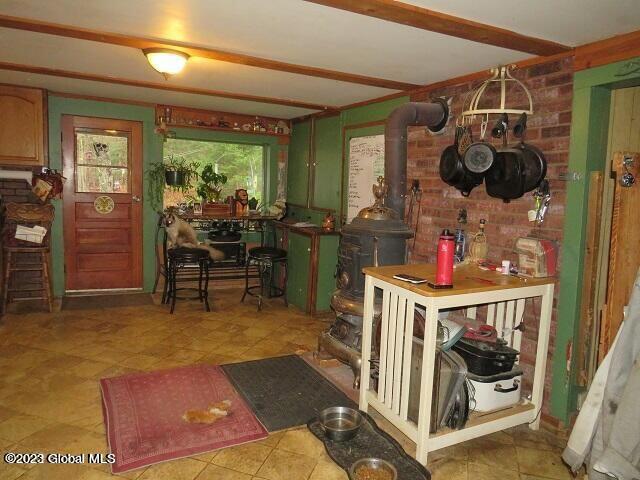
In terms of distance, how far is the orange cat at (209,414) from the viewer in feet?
8.07

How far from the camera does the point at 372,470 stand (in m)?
2.02

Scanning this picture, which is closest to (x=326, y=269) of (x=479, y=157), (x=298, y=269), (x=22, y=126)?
(x=298, y=269)

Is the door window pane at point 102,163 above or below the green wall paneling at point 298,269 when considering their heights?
above

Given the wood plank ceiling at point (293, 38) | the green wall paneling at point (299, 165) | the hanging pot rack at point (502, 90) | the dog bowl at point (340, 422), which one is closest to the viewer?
the wood plank ceiling at point (293, 38)

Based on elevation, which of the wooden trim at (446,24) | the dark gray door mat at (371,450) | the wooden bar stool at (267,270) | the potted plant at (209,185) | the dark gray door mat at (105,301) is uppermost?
the wooden trim at (446,24)

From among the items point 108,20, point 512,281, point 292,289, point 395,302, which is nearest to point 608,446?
point 512,281

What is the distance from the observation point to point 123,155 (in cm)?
500

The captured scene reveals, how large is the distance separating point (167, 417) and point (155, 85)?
2.80 metres

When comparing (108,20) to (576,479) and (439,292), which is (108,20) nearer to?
(439,292)

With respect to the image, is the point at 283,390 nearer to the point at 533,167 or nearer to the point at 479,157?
the point at 479,157

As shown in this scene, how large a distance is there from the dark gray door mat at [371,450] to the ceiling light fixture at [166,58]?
89.6 inches

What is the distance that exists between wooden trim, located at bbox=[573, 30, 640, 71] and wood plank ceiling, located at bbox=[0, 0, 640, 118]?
0.05m

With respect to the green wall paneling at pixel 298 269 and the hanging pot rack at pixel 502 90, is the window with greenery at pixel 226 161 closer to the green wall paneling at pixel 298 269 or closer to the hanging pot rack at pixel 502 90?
the green wall paneling at pixel 298 269

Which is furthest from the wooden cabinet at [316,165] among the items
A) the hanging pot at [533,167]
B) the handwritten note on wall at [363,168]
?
the hanging pot at [533,167]
